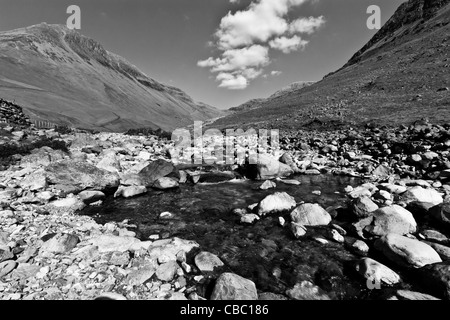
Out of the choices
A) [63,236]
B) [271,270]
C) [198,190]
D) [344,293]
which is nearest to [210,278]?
[271,270]

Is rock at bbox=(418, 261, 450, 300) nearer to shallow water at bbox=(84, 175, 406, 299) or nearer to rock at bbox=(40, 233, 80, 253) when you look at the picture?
shallow water at bbox=(84, 175, 406, 299)

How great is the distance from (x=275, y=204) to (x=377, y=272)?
3815 millimetres

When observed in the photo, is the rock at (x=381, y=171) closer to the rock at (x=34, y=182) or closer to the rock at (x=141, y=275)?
the rock at (x=141, y=275)

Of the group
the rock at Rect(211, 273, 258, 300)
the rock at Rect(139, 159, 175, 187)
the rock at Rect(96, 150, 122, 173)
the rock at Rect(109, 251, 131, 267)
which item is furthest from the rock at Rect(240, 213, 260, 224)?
the rock at Rect(96, 150, 122, 173)

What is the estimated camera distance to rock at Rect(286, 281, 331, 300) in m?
4.55

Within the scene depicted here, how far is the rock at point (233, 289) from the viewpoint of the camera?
14.3ft

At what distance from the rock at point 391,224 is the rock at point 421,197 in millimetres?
1781

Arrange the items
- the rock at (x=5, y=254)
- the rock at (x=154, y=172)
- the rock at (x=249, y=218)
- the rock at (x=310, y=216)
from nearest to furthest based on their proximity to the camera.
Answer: the rock at (x=5, y=254) → the rock at (x=310, y=216) → the rock at (x=249, y=218) → the rock at (x=154, y=172)

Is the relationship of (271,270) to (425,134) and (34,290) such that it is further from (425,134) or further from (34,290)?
(425,134)

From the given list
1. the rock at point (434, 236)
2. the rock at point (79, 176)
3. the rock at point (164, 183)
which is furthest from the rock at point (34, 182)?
the rock at point (434, 236)

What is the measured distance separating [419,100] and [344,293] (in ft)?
92.0

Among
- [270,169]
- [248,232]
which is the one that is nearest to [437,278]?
[248,232]

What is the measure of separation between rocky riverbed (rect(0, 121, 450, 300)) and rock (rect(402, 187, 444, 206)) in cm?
5

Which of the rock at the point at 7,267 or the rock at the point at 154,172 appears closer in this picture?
the rock at the point at 7,267
